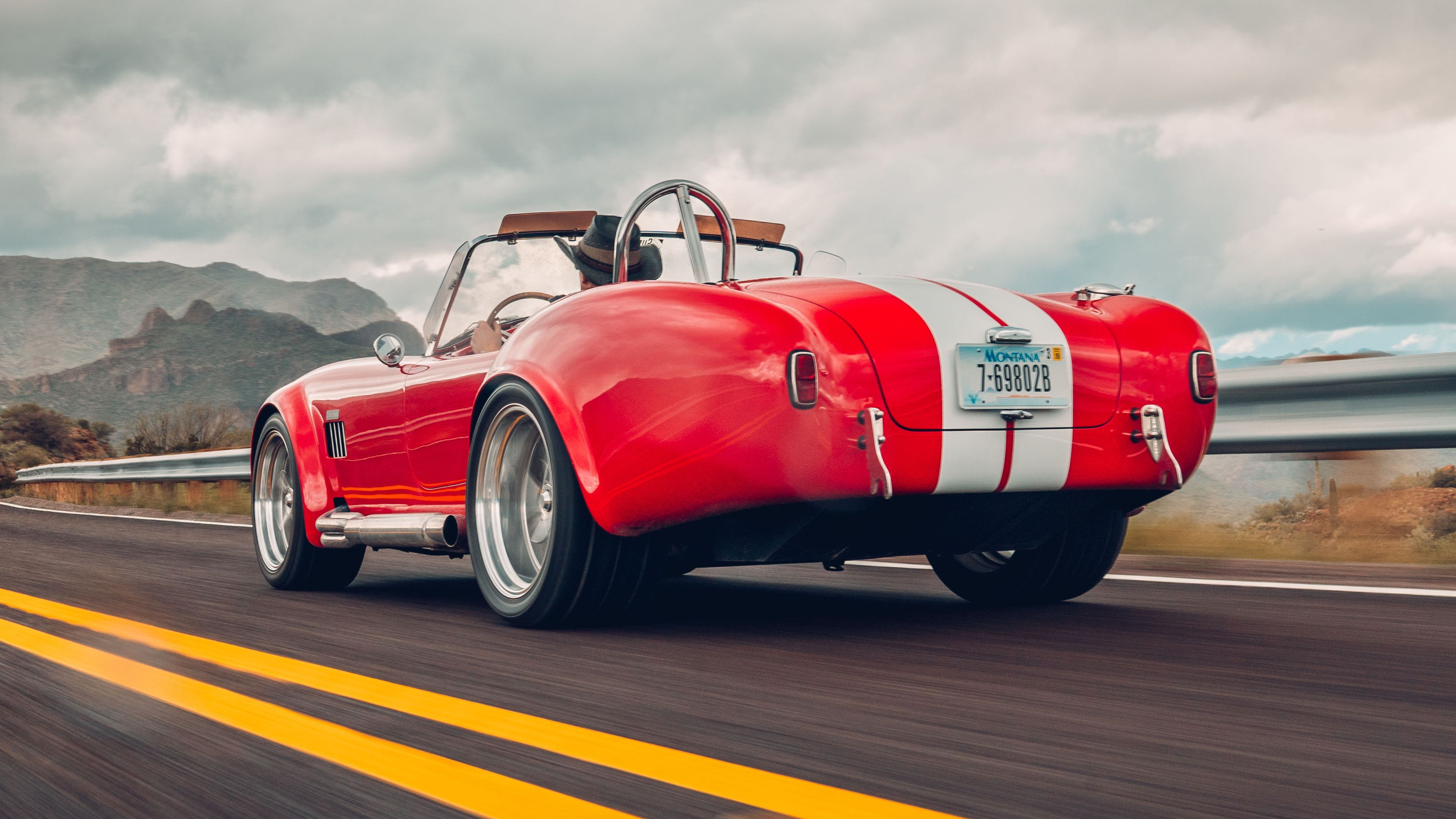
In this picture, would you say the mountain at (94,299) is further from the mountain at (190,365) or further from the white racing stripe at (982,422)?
the white racing stripe at (982,422)

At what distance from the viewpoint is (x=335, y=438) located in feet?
18.9

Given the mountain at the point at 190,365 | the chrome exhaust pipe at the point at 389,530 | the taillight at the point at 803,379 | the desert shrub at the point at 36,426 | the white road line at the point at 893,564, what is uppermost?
the mountain at the point at 190,365

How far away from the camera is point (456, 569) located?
707 centimetres

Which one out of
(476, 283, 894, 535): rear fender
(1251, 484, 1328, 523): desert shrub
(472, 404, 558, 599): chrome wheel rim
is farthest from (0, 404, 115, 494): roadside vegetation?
(476, 283, 894, 535): rear fender

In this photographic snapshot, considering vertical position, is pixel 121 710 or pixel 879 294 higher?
pixel 879 294

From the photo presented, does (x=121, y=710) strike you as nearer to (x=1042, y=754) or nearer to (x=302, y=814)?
(x=302, y=814)

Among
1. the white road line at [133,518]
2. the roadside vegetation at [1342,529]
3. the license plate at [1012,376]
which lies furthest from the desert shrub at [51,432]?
the license plate at [1012,376]

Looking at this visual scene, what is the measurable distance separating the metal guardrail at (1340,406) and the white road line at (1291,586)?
3.04ft

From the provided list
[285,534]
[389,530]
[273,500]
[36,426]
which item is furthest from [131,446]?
[389,530]

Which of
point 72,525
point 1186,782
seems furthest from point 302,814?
point 72,525

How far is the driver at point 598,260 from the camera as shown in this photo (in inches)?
196

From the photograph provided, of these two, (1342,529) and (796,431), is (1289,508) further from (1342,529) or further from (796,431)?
(796,431)

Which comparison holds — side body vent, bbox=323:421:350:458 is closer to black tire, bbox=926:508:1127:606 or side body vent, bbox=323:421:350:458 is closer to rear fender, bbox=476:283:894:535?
rear fender, bbox=476:283:894:535

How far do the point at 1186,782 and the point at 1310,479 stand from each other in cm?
470
